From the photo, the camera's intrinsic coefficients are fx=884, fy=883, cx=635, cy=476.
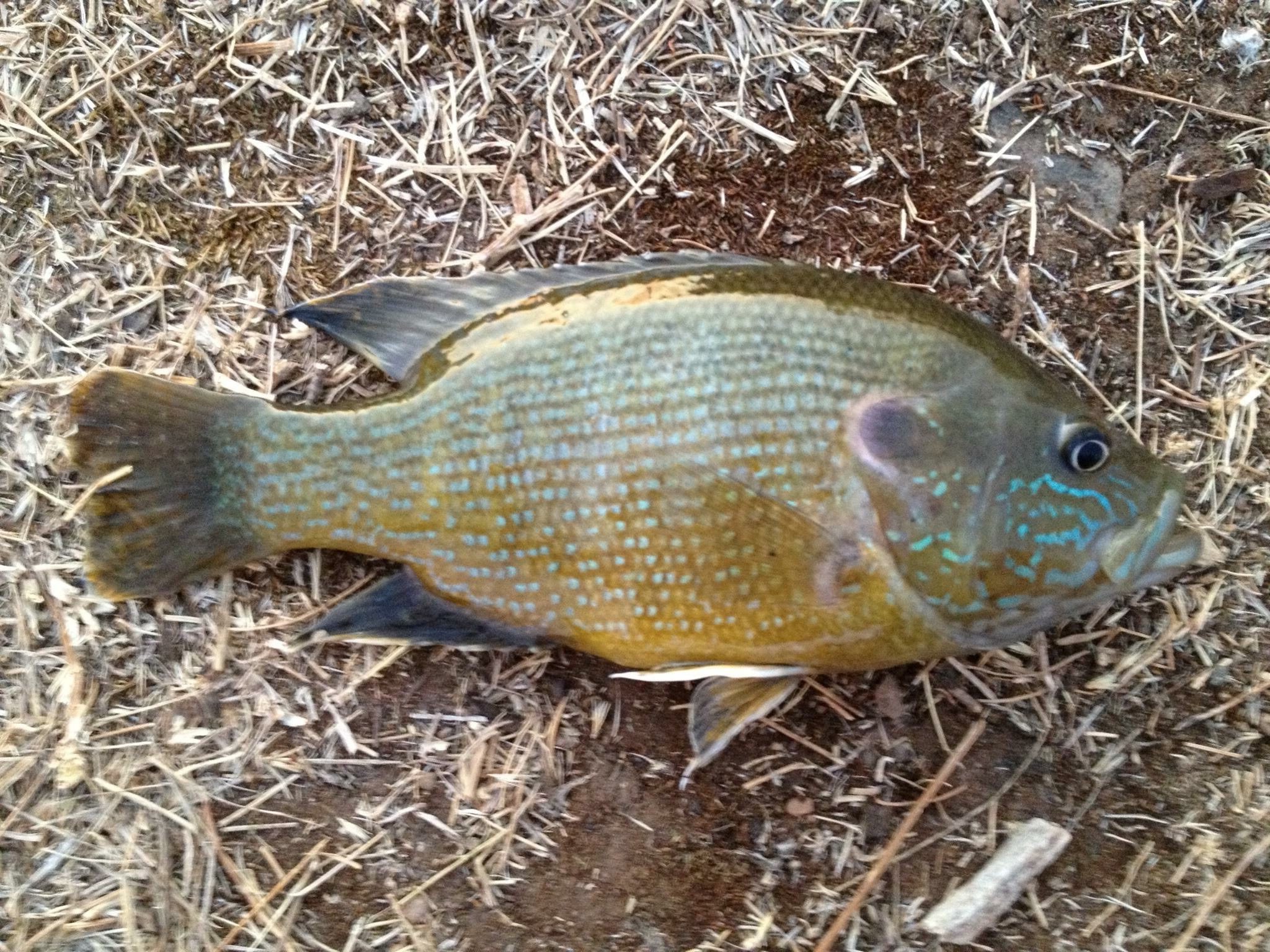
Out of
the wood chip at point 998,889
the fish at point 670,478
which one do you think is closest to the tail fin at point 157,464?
the fish at point 670,478

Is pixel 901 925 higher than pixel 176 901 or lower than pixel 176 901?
higher

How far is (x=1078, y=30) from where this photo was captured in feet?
8.54

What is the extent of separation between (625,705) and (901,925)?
3.30 feet

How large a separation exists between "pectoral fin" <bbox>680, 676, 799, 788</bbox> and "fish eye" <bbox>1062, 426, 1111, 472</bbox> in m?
0.87

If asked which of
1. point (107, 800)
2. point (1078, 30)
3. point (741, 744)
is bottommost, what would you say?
point (107, 800)

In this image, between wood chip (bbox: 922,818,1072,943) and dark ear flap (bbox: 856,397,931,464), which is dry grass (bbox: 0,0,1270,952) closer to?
wood chip (bbox: 922,818,1072,943)

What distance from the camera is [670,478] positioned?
217cm

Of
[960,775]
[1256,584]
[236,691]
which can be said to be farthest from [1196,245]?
[236,691]

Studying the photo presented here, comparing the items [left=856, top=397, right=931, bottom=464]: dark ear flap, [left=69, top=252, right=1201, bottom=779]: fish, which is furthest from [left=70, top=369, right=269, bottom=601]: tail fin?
[left=856, top=397, right=931, bottom=464]: dark ear flap

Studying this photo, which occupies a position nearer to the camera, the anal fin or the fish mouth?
the fish mouth

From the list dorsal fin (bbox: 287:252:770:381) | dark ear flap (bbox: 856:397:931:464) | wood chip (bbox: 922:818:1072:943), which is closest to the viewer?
dark ear flap (bbox: 856:397:931:464)

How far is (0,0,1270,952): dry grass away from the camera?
99.7 inches

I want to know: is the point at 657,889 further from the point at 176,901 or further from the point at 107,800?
the point at 107,800

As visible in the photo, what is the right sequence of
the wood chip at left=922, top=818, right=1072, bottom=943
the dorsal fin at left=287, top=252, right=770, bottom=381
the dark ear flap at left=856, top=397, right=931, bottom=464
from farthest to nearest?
the wood chip at left=922, top=818, right=1072, bottom=943, the dorsal fin at left=287, top=252, right=770, bottom=381, the dark ear flap at left=856, top=397, right=931, bottom=464
